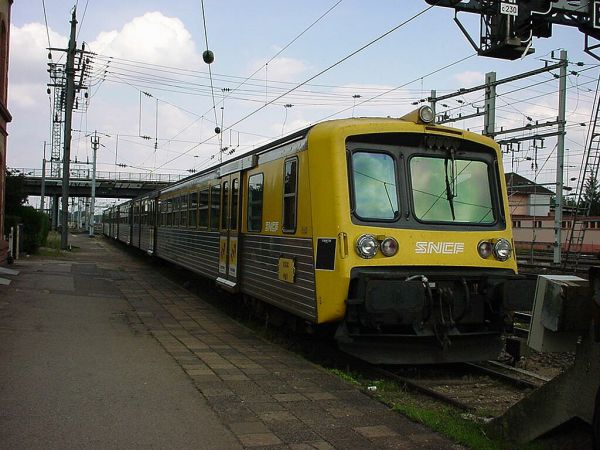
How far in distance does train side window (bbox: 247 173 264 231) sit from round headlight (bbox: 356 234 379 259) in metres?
2.63

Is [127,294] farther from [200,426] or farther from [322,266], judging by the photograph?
[200,426]

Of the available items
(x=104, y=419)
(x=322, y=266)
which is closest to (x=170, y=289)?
(x=322, y=266)

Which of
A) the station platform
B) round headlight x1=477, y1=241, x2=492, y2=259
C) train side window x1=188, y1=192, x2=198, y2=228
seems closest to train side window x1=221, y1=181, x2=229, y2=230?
the station platform

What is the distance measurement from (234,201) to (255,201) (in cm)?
133

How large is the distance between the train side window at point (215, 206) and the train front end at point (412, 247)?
4769mm

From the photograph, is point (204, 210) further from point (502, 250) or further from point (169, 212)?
point (502, 250)

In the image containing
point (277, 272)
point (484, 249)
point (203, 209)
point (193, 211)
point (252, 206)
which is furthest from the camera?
point (193, 211)

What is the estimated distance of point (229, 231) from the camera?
10.2 meters

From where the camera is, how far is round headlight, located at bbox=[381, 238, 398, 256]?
21.1ft

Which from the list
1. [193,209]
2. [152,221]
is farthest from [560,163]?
[152,221]

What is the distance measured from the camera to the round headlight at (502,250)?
23.0ft

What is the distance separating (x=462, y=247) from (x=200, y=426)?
3.62 meters

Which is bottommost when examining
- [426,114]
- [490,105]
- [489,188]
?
[489,188]

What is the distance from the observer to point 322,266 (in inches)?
257
